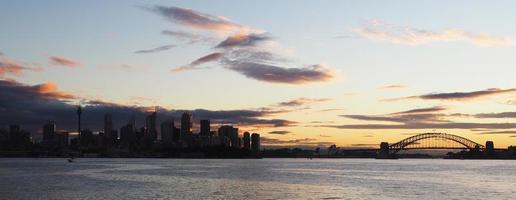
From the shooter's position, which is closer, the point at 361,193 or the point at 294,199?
the point at 294,199

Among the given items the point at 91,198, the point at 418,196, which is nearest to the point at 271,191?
the point at 418,196

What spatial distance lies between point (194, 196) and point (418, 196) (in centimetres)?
2321

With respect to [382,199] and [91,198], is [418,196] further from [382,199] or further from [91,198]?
[91,198]

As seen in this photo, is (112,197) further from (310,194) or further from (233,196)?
(310,194)

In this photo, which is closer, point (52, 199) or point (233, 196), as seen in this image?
point (52, 199)

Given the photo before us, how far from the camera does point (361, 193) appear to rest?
2798 inches

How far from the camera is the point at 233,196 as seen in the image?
216ft

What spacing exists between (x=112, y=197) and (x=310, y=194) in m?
20.2

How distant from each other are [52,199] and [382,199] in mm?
31481

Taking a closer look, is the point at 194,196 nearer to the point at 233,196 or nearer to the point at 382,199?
the point at 233,196

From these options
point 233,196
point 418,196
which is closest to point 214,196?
point 233,196

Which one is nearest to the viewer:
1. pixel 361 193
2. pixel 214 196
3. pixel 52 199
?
pixel 52 199

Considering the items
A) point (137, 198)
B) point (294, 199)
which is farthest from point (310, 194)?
point (137, 198)

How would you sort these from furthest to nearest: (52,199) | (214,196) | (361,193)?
(361,193) < (214,196) < (52,199)
